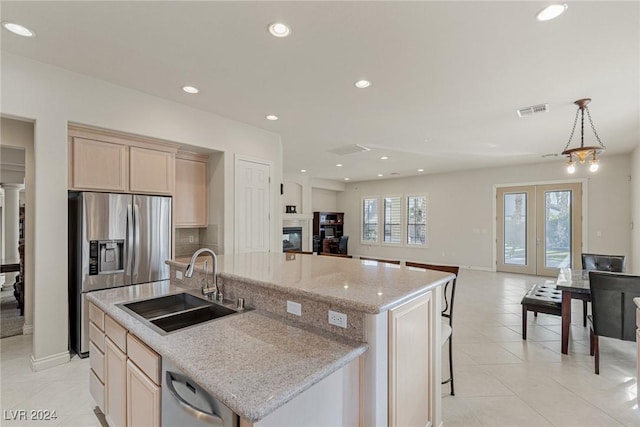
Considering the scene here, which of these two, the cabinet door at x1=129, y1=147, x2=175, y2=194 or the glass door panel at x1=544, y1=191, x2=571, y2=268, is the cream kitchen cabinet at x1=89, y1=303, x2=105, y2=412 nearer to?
the cabinet door at x1=129, y1=147, x2=175, y2=194

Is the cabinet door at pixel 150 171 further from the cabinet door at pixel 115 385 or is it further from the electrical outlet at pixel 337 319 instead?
the electrical outlet at pixel 337 319

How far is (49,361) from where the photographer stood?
9.11ft

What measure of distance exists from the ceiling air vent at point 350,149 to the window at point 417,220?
4286mm

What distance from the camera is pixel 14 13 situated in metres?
2.04

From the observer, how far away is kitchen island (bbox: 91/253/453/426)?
104cm

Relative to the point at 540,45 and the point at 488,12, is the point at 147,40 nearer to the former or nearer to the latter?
the point at 488,12

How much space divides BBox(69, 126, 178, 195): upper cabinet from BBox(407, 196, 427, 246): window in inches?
303

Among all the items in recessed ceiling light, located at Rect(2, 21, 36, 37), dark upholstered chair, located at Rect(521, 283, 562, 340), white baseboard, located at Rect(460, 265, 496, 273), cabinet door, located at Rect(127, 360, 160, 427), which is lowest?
white baseboard, located at Rect(460, 265, 496, 273)

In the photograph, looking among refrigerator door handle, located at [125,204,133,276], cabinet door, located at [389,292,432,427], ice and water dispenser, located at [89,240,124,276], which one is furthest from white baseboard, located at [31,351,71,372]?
cabinet door, located at [389,292,432,427]

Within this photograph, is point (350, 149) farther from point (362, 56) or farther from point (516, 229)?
point (516, 229)

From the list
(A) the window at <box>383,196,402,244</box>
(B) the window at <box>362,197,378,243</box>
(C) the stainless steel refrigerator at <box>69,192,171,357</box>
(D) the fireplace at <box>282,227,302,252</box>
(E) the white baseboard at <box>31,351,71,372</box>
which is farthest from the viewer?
(B) the window at <box>362,197,378,243</box>

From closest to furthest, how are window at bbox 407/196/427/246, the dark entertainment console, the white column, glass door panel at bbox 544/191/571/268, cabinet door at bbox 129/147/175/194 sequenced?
1. cabinet door at bbox 129/147/175/194
2. glass door panel at bbox 544/191/571/268
3. the white column
4. window at bbox 407/196/427/246
5. the dark entertainment console

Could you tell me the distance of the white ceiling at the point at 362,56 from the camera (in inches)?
78.4

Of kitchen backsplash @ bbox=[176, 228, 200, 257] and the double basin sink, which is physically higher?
kitchen backsplash @ bbox=[176, 228, 200, 257]
